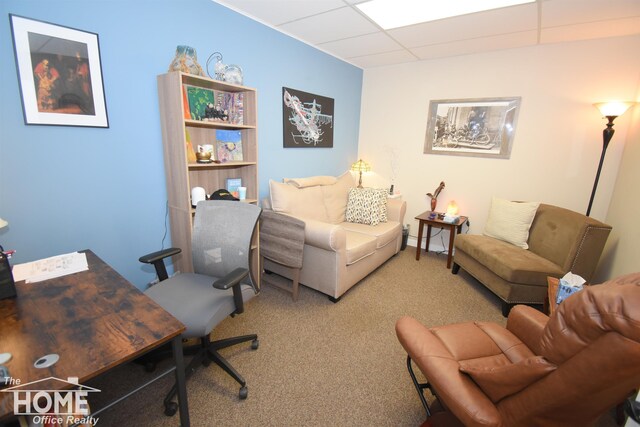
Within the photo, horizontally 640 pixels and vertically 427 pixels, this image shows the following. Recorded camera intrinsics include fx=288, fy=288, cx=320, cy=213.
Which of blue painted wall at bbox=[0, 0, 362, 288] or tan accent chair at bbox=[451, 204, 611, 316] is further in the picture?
tan accent chair at bbox=[451, 204, 611, 316]

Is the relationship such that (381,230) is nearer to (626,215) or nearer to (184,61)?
(626,215)

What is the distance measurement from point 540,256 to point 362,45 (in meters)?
2.91

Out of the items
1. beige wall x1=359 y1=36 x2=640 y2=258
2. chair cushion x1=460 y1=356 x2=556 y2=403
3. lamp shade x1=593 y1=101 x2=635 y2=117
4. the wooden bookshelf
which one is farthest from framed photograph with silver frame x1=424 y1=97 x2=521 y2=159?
chair cushion x1=460 y1=356 x2=556 y2=403

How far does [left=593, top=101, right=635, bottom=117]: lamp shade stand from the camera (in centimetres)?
262

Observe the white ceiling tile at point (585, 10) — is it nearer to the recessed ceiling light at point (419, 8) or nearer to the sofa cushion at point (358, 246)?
the recessed ceiling light at point (419, 8)

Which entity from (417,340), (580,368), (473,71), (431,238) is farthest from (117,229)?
(473,71)

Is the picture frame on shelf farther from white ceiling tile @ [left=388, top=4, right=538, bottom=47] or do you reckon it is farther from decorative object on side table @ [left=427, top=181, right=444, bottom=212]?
decorative object on side table @ [left=427, top=181, right=444, bottom=212]

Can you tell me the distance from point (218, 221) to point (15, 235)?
1143 millimetres

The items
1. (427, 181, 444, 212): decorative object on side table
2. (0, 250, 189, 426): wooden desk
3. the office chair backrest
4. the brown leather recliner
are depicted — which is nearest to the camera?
the brown leather recliner

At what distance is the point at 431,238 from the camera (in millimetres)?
4113

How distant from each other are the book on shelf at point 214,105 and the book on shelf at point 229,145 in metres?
0.13

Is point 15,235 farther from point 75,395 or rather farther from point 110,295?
point 75,395

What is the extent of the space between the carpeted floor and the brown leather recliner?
24.9 inches

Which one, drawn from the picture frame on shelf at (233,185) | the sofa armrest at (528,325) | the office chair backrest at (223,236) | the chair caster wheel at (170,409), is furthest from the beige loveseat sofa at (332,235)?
the chair caster wheel at (170,409)
